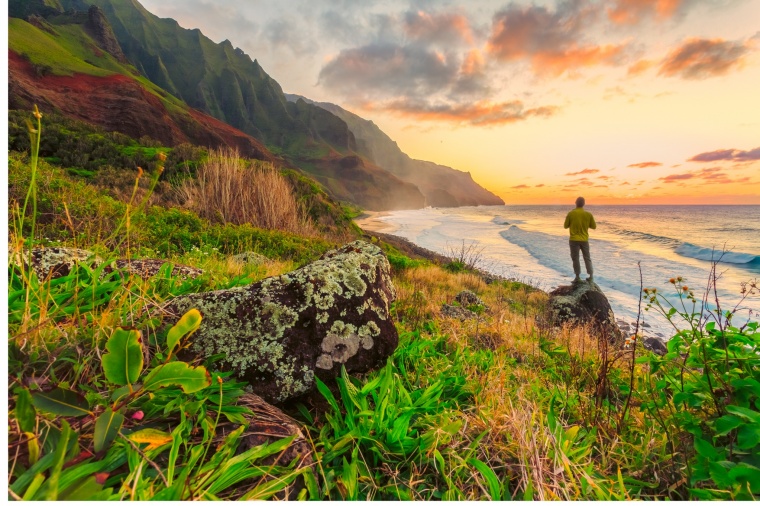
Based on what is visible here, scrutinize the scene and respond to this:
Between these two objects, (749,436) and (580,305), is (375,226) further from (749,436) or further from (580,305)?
(749,436)

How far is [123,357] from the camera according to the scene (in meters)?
1.21

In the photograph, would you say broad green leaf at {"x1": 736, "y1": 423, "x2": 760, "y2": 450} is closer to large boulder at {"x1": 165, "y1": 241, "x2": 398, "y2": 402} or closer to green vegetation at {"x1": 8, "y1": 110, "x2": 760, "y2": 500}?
green vegetation at {"x1": 8, "y1": 110, "x2": 760, "y2": 500}

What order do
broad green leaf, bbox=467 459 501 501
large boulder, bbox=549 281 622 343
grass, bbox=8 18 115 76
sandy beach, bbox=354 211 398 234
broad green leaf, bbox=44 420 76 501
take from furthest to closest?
sandy beach, bbox=354 211 398 234 < grass, bbox=8 18 115 76 < large boulder, bbox=549 281 622 343 < broad green leaf, bbox=467 459 501 501 < broad green leaf, bbox=44 420 76 501

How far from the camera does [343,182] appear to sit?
11594 centimetres

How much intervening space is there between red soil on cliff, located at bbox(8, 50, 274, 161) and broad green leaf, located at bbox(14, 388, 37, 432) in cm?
3654

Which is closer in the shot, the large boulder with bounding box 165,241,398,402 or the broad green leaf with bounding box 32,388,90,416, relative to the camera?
the broad green leaf with bounding box 32,388,90,416

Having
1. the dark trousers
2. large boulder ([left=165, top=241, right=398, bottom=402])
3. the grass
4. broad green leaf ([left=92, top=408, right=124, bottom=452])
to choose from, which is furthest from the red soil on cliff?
the dark trousers

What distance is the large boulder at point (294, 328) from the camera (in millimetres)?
1778

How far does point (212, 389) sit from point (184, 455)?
31 centimetres

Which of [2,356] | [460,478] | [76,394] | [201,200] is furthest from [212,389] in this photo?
[201,200]

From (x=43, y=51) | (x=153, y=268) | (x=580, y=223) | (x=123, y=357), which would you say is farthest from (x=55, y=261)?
(x=43, y=51)

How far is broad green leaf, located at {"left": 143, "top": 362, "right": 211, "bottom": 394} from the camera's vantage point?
49.0 inches

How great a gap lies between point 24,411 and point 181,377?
1.37 feet

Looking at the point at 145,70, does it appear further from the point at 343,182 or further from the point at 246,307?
the point at 246,307
